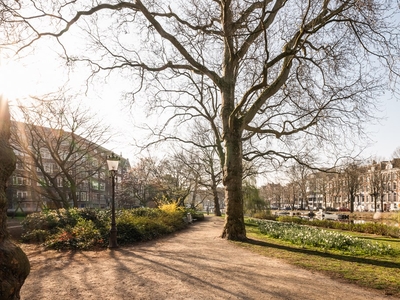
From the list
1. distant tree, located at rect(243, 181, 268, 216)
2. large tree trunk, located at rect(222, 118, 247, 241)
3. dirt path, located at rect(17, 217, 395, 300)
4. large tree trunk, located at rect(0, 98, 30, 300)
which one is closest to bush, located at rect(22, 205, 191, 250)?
dirt path, located at rect(17, 217, 395, 300)

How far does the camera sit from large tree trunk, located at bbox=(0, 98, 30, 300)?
8.82ft

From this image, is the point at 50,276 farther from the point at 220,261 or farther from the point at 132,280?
the point at 220,261

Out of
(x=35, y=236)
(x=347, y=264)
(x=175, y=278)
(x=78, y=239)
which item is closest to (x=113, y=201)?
(x=78, y=239)

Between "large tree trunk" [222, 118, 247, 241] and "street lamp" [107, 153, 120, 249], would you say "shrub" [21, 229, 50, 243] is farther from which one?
"large tree trunk" [222, 118, 247, 241]

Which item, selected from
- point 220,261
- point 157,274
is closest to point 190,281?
point 157,274

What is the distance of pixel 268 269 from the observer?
737 centimetres

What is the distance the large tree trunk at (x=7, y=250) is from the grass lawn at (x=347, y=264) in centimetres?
637

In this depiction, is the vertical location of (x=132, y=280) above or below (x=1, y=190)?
below

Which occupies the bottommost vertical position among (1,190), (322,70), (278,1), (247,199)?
(247,199)

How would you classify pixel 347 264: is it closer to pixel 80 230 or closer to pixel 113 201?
pixel 113 201

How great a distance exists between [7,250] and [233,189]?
32.6 ft

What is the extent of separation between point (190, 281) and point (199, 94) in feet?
49.1

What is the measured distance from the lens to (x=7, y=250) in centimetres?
281

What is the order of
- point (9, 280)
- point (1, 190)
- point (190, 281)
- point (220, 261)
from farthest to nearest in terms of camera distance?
1. point (220, 261)
2. point (190, 281)
3. point (1, 190)
4. point (9, 280)
